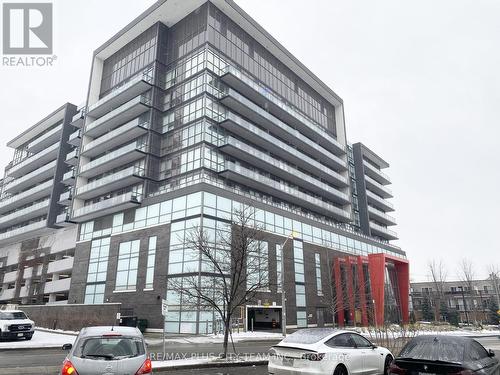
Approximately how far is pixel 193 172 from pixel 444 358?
37371mm

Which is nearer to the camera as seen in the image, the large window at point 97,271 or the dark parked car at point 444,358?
the dark parked car at point 444,358

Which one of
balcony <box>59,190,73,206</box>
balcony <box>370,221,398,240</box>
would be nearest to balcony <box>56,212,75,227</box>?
balcony <box>59,190,73,206</box>

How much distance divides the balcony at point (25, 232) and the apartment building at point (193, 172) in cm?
A: 298

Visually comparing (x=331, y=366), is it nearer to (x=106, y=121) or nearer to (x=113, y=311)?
(x=113, y=311)

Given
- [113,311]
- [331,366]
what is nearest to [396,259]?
[113,311]

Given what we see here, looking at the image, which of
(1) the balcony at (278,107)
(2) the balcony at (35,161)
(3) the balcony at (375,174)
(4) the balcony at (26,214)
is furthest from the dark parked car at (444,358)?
(3) the balcony at (375,174)

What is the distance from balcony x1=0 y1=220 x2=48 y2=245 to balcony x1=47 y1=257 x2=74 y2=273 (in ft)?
20.5

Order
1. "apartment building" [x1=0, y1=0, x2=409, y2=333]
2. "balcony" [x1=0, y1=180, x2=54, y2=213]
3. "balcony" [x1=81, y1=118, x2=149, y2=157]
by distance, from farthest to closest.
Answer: "balcony" [x1=0, y1=180, x2=54, y2=213] < "balcony" [x1=81, y1=118, x2=149, y2=157] < "apartment building" [x1=0, y1=0, x2=409, y2=333]

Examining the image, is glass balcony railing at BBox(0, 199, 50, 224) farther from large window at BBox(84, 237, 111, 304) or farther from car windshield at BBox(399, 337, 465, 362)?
car windshield at BBox(399, 337, 465, 362)

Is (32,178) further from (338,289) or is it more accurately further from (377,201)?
(377,201)

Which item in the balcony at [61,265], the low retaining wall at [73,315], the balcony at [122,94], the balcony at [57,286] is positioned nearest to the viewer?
the low retaining wall at [73,315]

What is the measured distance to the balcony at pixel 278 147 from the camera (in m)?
47.1

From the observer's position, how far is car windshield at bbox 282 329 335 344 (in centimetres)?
948

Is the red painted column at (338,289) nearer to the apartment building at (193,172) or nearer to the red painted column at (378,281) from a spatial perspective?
the apartment building at (193,172)
